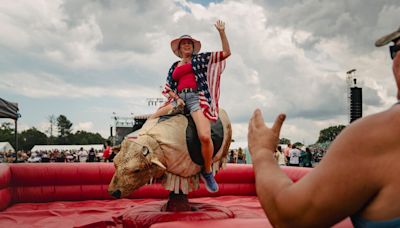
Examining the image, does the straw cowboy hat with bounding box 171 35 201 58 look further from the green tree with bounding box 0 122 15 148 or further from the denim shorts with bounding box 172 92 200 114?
the green tree with bounding box 0 122 15 148

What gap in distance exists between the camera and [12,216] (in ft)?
13.0

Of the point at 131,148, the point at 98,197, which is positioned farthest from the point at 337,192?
the point at 98,197

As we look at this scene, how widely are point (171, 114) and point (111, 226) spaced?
1142 millimetres

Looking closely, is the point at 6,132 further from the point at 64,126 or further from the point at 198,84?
the point at 198,84

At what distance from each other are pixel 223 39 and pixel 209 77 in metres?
0.37

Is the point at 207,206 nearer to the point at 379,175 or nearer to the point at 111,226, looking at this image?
the point at 111,226

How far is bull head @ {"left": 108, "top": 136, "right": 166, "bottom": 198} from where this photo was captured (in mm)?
2951

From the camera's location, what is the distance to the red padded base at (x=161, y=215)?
2920 mm

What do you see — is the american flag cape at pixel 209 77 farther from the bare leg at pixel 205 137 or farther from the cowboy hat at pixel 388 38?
the cowboy hat at pixel 388 38

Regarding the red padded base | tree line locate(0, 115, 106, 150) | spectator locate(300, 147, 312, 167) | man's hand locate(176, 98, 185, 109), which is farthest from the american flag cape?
tree line locate(0, 115, 106, 150)

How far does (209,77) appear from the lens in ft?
11.4

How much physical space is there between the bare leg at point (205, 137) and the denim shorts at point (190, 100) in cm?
11

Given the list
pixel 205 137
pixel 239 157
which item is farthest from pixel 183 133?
pixel 239 157

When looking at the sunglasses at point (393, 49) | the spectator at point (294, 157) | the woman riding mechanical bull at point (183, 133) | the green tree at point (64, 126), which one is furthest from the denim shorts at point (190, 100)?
the green tree at point (64, 126)
